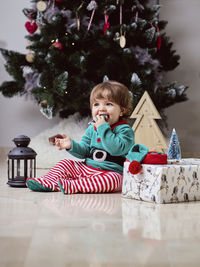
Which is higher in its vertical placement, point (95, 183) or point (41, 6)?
point (41, 6)

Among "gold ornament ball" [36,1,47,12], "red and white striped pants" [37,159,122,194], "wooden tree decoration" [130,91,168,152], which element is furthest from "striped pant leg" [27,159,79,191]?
"gold ornament ball" [36,1,47,12]

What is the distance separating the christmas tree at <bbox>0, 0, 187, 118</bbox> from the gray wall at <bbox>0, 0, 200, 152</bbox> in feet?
1.10

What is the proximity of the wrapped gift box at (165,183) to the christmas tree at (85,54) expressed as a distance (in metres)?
1.19

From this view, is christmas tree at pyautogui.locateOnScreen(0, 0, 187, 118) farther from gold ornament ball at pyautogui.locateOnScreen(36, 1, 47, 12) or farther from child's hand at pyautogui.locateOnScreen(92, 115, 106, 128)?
child's hand at pyautogui.locateOnScreen(92, 115, 106, 128)

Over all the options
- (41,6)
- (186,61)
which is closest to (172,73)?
(186,61)

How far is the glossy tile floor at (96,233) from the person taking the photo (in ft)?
2.14

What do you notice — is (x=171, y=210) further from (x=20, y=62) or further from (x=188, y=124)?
(x=188, y=124)

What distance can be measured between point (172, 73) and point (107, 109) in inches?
59.9

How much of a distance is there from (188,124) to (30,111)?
116 cm

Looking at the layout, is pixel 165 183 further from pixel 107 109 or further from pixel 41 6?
pixel 41 6

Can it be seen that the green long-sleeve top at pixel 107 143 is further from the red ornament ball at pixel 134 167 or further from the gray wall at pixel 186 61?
the gray wall at pixel 186 61

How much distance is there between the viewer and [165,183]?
3.99 ft

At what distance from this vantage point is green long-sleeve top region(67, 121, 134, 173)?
1475 millimetres

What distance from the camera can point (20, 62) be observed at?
258cm
